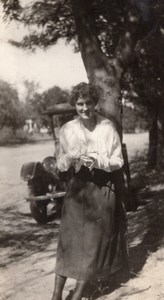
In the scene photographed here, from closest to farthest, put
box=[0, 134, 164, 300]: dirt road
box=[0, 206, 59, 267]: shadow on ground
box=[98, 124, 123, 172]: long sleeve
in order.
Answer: box=[98, 124, 123, 172]: long sleeve < box=[0, 134, 164, 300]: dirt road < box=[0, 206, 59, 267]: shadow on ground

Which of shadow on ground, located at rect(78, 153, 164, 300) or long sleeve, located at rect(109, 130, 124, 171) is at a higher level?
long sleeve, located at rect(109, 130, 124, 171)

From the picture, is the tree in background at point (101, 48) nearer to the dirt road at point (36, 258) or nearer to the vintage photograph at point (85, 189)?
the vintage photograph at point (85, 189)

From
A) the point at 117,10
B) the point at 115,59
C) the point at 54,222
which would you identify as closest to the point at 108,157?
the point at 115,59

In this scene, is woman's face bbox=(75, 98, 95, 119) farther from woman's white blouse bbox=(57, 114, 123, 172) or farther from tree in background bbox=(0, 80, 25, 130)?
tree in background bbox=(0, 80, 25, 130)

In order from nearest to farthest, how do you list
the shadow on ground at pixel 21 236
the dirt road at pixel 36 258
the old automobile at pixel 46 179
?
the dirt road at pixel 36 258 → the shadow on ground at pixel 21 236 → the old automobile at pixel 46 179

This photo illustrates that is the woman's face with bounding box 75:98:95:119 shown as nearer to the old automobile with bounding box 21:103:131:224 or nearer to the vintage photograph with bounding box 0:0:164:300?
the vintage photograph with bounding box 0:0:164:300

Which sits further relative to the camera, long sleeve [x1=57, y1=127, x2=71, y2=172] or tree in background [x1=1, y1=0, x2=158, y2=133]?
tree in background [x1=1, y1=0, x2=158, y2=133]

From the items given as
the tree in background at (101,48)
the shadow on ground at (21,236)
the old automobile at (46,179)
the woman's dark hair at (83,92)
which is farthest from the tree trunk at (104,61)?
the old automobile at (46,179)

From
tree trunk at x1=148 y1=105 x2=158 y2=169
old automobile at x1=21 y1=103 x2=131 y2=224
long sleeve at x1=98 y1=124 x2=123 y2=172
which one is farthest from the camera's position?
tree trunk at x1=148 y1=105 x2=158 y2=169

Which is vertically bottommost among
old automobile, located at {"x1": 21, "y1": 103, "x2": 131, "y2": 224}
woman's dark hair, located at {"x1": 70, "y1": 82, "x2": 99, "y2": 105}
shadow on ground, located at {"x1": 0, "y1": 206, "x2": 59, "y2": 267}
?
shadow on ground, located at {"x1": 0, "y1": 206, "x2": 59, "y2": 267}

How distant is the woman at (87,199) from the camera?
3.27 m

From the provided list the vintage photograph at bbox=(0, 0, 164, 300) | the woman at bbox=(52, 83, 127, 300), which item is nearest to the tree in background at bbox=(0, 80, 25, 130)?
the vintage photograph at bbox=(0, 0, 164, 300)

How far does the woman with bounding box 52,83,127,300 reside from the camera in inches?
129

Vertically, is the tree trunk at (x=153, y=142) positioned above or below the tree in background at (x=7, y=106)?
below
